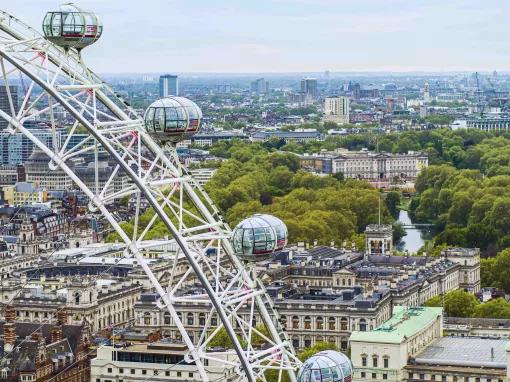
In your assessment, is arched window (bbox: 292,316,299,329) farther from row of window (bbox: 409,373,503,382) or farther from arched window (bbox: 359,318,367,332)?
row of window (bbox: 409,373,503,382)

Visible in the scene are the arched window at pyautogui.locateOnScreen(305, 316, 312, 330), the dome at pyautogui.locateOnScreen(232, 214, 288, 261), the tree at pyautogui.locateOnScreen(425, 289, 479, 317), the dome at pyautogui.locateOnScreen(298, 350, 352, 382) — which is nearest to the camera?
the dome at pyautogui.locateOnScreen(298, 350, 352, 382)

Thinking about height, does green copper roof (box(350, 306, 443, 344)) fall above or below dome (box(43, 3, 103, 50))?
below

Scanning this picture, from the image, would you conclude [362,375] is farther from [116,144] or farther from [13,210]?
[13,210]

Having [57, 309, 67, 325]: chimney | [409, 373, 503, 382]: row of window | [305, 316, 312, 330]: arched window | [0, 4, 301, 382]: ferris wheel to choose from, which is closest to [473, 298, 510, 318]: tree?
[305, 316, 312, 330]: arched window

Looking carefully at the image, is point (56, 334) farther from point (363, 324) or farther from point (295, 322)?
point (363, 324)

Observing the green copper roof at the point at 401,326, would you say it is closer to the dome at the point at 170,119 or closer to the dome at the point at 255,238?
the dome at the point at 255,238

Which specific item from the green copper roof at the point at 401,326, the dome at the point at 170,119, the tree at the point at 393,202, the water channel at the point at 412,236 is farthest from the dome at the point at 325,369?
the tree at the point at 393,202
